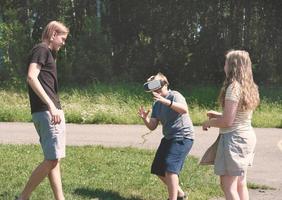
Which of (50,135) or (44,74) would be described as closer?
(50,135)

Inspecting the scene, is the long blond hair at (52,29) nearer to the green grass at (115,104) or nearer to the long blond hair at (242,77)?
the long blond hair at (242,77)

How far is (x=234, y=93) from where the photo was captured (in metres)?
5.22

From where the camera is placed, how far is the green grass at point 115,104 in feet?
50.1

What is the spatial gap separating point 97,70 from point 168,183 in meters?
19.1

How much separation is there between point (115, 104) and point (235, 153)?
40.2ft

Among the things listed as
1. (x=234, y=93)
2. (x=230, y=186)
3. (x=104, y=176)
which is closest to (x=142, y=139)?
(x=104, y=176)

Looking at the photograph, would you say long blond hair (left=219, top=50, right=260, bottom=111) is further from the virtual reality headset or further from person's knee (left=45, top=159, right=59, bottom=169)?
person's knee (left=45, top=159, right=59, bottom=169)

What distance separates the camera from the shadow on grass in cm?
653

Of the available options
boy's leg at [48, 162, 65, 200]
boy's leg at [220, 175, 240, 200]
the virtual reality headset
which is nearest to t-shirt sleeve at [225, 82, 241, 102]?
boy's leg at [220, 175, 240, 200]

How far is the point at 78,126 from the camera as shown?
47.7 ft

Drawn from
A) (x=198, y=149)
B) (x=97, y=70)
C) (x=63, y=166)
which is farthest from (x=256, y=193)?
(x=97, y=70)

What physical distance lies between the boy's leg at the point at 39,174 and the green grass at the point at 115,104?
9.15 metres

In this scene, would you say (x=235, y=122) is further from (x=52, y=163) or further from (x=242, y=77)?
(x=52, y=163)

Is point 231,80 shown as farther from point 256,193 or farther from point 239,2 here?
point 239,2
